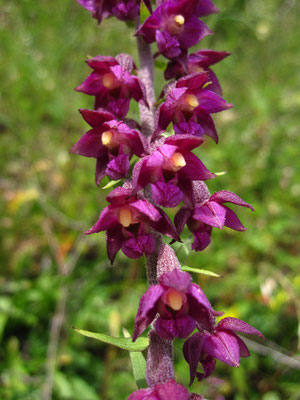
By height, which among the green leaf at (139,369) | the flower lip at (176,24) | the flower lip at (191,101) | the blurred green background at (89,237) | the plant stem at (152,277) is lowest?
the blurred green background at (89,237)

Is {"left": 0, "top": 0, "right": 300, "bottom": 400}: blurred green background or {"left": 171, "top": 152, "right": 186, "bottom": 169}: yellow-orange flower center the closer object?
{"left": 171, "top": 152, "right": 186, "bottom": 169}: yellow-orange flower center

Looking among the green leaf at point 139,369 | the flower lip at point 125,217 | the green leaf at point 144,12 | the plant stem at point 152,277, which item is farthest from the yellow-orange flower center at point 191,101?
the green leaf at point 139,369

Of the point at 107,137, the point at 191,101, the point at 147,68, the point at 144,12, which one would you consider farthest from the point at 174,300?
the point at 144,12

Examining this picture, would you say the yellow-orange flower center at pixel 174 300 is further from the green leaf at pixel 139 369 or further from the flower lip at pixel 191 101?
the flower lip at pixel 191 101

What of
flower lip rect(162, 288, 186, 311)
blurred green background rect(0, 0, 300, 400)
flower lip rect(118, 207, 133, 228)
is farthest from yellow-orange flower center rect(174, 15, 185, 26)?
flower lip rect(162, 288, 186, 311)

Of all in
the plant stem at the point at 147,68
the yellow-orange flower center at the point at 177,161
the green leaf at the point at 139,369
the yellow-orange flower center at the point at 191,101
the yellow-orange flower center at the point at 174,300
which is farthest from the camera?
the plant stem at the point at 147,68

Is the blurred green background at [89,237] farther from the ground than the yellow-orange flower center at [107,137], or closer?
closer

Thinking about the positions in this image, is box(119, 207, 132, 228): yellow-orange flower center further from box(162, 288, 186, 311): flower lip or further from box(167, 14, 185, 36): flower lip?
box(167, 14, 185, 36): flower lip

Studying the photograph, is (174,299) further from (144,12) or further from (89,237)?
(89,237)
